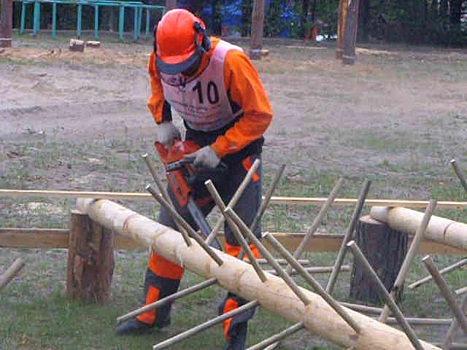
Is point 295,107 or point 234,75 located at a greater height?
point 234,75

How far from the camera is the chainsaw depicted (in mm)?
5121

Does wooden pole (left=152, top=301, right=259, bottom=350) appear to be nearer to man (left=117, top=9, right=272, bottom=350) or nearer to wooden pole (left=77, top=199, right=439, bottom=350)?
wooden pole (left=77, top=199, right=439, bottom=350)

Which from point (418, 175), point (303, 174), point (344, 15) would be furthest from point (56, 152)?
point (344, 15)

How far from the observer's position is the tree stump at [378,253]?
611 cm

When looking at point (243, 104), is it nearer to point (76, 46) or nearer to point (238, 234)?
point (238, 234)

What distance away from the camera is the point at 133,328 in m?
5.47

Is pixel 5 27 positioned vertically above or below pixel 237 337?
above

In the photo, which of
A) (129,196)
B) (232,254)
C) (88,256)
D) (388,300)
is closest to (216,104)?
(232,254)

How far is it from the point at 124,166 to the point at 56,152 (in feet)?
3.22

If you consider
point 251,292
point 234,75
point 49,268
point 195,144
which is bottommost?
point 49,268

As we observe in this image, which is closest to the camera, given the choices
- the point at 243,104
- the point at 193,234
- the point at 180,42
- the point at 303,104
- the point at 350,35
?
the point at 193,234

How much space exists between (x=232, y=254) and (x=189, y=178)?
464mm

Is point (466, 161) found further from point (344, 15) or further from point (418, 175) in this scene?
point (344, 15)

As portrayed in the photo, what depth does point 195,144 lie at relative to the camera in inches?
212
